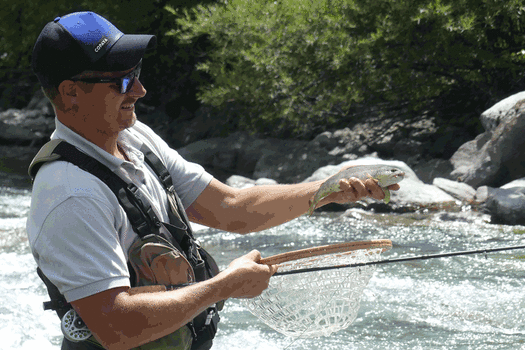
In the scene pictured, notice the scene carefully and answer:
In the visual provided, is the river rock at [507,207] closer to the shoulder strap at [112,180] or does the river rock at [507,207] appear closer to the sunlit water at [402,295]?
the sunlit water at [402,295]

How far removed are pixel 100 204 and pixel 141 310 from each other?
0.30 meters

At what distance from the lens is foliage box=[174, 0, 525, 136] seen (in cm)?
863

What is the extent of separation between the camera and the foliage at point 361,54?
8633 mm

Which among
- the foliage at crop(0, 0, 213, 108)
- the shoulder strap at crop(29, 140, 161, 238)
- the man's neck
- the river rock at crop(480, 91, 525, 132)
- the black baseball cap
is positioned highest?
the black baseball cap

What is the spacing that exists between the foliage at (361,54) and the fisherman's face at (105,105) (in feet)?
23.4

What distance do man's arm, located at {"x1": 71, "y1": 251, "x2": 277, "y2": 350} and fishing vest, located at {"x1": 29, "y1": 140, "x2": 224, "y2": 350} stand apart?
13 cm

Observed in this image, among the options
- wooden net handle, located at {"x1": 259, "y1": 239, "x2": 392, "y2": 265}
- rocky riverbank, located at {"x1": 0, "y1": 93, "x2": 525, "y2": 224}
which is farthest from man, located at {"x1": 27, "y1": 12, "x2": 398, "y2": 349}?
rocky riverbank, located at {"x1": 0, "y1": 93, "x2": 525, "y2": 224}

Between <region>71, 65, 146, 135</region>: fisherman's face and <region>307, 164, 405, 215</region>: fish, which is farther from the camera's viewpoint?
<region>307, 164, 405, 215</region>: fish

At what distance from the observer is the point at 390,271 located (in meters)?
5.20

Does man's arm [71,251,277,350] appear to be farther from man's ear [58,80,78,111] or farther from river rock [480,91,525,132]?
river rock [480,91,525,132]

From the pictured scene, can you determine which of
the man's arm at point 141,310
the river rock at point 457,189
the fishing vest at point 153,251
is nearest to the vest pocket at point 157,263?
the fishing vest at point 153,251

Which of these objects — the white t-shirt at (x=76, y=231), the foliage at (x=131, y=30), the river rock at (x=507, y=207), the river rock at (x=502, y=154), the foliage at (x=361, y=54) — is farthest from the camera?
the foliage at (x=131, y=30)

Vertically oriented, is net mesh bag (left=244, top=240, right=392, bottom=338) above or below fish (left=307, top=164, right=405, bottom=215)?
below

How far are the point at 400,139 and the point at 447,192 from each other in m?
2.54
